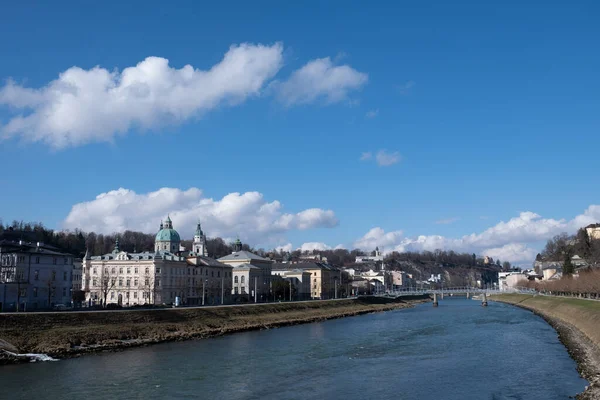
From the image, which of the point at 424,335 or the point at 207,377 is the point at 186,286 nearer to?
the point at 424,335

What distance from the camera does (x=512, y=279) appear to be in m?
197

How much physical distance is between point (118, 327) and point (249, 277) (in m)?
60.2

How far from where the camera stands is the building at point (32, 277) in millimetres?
55844

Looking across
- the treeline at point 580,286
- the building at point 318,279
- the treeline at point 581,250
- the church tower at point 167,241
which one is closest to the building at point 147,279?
the church tower at point 167,241

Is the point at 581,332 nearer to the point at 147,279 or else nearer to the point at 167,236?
the point at 147,279

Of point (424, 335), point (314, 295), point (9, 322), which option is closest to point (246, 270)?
point (314, 295)

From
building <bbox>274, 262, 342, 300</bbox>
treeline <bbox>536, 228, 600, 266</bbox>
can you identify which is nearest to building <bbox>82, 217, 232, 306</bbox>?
building <bbox>274, 262, 342, 300</bbox>

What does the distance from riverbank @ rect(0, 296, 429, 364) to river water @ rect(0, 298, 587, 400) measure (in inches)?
93.3

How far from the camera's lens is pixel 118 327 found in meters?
48.1

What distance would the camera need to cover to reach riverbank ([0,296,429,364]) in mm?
39906

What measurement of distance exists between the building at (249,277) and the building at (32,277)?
134 feet

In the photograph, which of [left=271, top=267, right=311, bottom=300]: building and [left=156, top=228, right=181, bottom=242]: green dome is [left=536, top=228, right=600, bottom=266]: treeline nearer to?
[left=271, top=267, right=311, bottom=300]: building

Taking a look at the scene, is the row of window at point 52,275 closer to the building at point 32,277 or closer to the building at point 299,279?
the building at point 32,277

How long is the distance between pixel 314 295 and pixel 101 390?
346 feet
